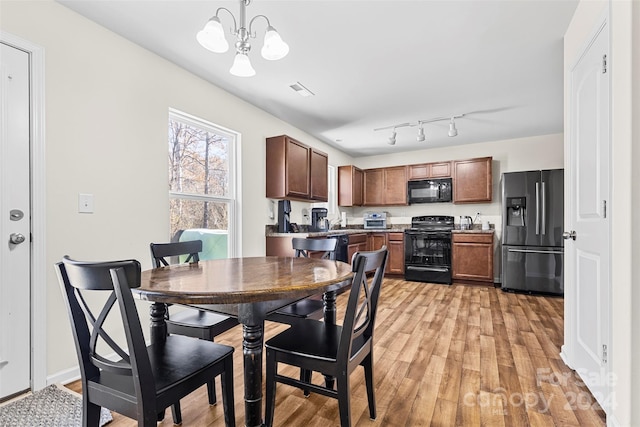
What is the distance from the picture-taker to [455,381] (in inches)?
76.2

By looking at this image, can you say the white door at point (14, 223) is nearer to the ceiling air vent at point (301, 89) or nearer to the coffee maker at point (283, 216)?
the ceiling air vent at point (301, 89)

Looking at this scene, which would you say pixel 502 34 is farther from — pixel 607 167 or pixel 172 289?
pixel 172 289

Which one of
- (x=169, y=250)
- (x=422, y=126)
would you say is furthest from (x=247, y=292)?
(x=422, y=126)

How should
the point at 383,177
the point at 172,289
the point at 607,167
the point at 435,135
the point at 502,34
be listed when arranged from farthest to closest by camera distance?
the point at 383,177 → the point at 435,135 → the point at 502,34 → the point at 607,167 → the point at 172,289

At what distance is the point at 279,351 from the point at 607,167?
187 cm

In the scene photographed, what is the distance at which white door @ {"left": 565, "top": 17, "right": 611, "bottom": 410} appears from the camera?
1.58 metres

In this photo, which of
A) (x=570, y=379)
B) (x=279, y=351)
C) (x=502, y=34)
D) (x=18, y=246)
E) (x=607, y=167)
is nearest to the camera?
(x=279, y=351)

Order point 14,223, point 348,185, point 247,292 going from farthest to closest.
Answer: point 348,185 < point 14,223 < point 247,292

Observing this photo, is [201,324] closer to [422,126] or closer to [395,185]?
[422,126]

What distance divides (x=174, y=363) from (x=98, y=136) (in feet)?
5.90

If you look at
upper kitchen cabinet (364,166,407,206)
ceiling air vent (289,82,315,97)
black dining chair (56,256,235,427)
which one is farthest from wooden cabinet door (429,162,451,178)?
black dining chair (56,256,235,427)

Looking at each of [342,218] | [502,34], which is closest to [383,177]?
[342,218]

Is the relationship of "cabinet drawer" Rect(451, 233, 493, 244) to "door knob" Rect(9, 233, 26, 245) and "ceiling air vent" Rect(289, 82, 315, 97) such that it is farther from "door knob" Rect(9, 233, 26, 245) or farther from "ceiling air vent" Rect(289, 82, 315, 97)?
"door knob" Rect(9, 233, 26, 245)

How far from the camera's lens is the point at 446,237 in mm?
4984
